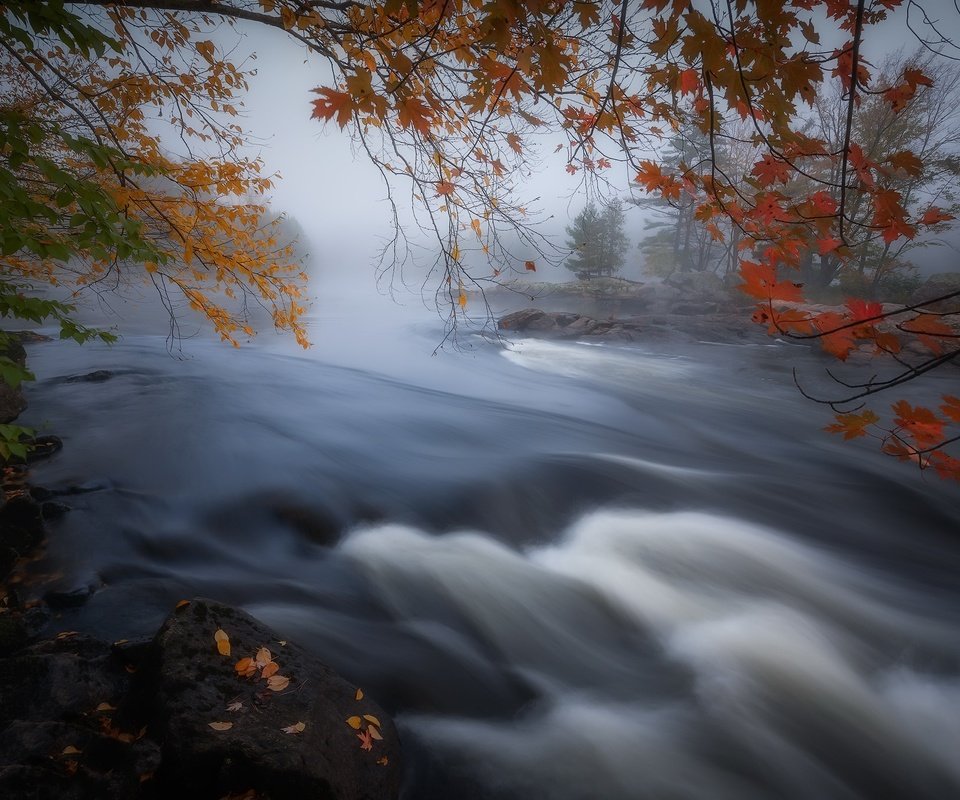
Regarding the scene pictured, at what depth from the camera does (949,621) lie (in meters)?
3.70

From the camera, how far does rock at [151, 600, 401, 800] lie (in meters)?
1.91

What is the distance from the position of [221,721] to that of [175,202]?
3.46 metres

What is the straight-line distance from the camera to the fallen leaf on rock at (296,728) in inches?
80.7

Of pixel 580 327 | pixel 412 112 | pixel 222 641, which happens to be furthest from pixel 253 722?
pixel 580 327

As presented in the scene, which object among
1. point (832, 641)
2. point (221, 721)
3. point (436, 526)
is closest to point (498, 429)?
point (436, 526)

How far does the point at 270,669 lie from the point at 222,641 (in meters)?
0.28

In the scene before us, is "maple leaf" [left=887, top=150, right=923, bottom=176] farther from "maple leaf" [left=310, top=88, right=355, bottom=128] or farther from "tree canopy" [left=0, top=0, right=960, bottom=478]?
"maple leaf" [left=310, top=88, right=355, bottom=128]

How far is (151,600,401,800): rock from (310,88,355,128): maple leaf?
8.43ft

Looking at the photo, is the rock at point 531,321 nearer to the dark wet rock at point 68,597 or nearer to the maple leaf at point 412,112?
the maple leaf at point 412,112

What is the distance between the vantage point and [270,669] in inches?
92.4

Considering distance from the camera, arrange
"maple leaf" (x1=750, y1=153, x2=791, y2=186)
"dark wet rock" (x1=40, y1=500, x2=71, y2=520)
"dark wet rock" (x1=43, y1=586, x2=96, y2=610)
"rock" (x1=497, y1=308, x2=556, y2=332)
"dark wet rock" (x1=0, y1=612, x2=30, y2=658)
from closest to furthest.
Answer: "dark wet rock" (x1=0, y1=612, x2=30, y2=658) → "maple leaf" (x1=750, y1=153, x2=791, y2=186) → "dark wet rock" (x1=43, y1=586, x2=96, y2=610) → "dark wet rock" (x1=40, y1=500, x2=71, y2=520) → "rock" (x1=497, y1=308, x2=556, y2=332)

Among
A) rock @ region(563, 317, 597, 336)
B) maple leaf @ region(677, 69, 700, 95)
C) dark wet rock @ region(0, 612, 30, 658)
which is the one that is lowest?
dark wet rock @ region(0, 612, 30, 658)

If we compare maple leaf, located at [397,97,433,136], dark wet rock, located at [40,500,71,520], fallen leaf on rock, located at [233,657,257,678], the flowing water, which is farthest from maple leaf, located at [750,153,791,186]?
dark wet rock, located at [40,500,71,520]

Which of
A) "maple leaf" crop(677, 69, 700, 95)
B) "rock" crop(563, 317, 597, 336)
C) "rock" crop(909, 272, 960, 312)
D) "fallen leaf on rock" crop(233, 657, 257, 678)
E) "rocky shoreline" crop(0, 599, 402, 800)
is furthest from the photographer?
"rock" crop(563, 317, 597, 336)
